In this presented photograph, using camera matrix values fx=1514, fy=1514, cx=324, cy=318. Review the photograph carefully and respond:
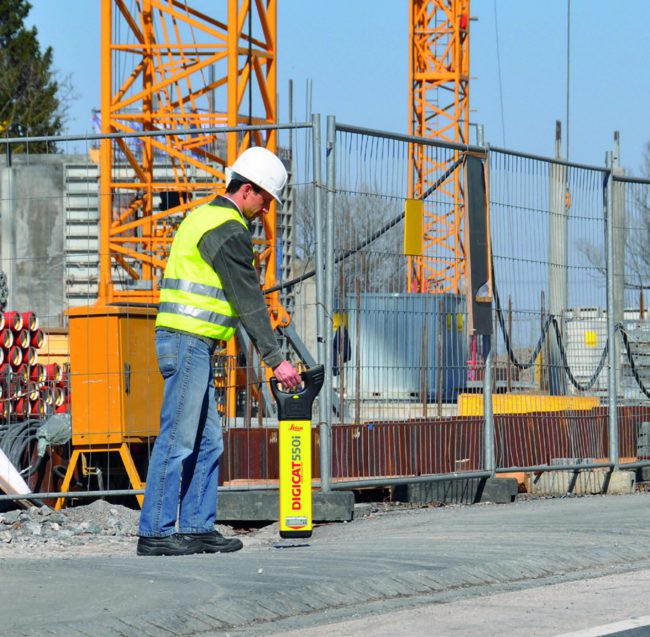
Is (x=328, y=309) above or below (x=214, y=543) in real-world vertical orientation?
above

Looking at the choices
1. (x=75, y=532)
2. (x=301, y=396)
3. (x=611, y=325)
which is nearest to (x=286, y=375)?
(x=301, y=396)

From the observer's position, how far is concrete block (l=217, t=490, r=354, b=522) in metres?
9.84

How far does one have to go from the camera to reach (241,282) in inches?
300

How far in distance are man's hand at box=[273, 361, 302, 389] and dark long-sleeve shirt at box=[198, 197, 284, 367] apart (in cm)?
3

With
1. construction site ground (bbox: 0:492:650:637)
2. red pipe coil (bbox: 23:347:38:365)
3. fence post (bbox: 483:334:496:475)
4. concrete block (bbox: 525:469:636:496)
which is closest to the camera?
construction site ground (bbox: 0:492:650:637)

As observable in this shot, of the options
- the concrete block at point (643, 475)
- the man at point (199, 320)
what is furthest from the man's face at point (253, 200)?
the concrete block at point (643, 475)

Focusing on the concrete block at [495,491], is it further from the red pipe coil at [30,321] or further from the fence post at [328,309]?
the red pipe coil at [30,321]

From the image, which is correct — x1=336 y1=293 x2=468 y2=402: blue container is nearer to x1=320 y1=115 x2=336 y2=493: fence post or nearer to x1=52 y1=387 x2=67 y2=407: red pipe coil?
x1=320 y1=115 x2=336 y2=493: fence post

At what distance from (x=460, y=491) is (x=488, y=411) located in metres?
0.74

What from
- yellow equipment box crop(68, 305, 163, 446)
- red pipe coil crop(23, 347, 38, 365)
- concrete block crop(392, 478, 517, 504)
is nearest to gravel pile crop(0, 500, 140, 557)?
yellow equipment box crop(68, 305, 163, 446)

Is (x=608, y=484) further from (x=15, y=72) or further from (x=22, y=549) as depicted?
(x=15, y=72)

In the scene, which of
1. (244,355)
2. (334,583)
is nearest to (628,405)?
(244,355)

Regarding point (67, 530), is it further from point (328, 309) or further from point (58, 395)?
point (58, 395)

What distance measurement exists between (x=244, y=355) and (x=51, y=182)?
84.9 inches
